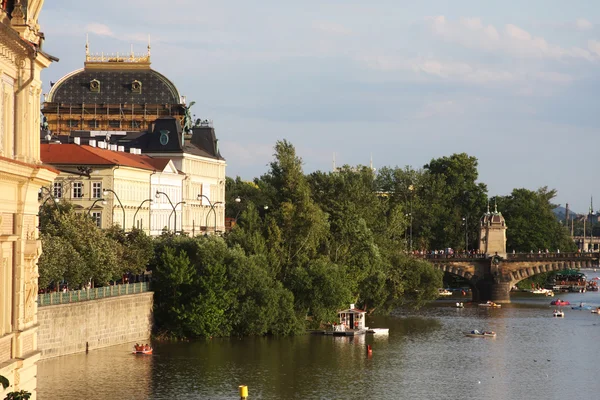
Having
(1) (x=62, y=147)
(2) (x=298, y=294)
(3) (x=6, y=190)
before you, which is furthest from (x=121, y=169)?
(3) (x=6, y=190)

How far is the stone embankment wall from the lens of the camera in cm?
6272

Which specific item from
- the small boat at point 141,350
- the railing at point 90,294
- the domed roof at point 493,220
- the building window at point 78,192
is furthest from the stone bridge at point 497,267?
the small boat at point 141,350

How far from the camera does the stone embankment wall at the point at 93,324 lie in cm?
6272

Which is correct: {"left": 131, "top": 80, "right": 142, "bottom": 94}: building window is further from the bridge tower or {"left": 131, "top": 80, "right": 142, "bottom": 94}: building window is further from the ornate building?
the bridge tower

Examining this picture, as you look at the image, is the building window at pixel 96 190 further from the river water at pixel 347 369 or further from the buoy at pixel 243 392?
the buoy at pixel 243 392

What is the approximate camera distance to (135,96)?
14188 centimetres

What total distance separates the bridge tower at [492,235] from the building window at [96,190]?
169 ft

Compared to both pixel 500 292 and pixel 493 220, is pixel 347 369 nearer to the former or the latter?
pixel 500 292

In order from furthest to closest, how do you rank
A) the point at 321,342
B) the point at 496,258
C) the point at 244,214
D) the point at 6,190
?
the point at 496,258, the point at 244,214, the point at 321,342, the point at 6,190

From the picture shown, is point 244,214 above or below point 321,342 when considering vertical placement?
above

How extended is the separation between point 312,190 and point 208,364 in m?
41.6

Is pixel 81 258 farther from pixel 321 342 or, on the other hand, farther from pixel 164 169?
pixel 164 169

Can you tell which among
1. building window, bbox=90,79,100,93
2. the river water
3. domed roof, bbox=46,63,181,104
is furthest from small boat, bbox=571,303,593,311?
building window, bbox=90,79,100,93

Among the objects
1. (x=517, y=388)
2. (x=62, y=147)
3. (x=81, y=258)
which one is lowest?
(x=517, y=388)
